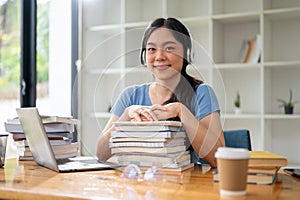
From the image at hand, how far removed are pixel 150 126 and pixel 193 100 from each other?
0.20m

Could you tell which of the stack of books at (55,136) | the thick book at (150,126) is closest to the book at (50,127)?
the stack of books at (55,136)

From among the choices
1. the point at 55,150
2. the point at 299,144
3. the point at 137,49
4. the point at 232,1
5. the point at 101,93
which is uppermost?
the point at 232,1

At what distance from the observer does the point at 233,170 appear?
0.92m

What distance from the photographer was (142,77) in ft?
4.63

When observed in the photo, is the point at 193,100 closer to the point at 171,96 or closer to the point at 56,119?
the point at 171,96

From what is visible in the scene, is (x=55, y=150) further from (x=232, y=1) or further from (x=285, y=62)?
(x=232, y=1)

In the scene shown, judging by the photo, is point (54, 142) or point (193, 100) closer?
point (193, 100)

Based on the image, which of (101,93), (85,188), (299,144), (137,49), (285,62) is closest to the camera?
(85,188)

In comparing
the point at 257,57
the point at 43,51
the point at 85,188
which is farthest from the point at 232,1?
the point at 85,188

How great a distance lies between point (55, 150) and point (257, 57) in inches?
83.0

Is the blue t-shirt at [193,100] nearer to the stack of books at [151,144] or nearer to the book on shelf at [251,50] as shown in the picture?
the stack of books at [151,144]

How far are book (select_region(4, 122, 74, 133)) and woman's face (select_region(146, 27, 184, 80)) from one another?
1.45 ft

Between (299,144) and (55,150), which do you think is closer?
(55,150)

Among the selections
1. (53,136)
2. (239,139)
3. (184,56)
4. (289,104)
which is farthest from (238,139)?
(289,104)
